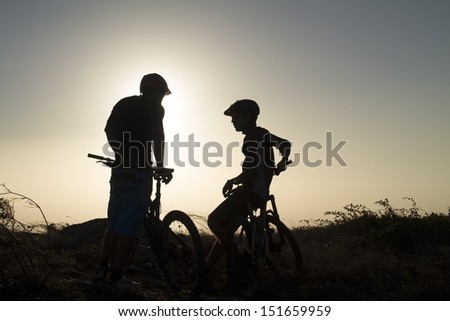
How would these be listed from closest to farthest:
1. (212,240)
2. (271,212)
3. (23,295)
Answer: (23,295)
(271,212)
(212,240)

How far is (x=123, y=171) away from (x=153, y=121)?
2.48 ft

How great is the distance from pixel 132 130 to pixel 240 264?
7.63ft

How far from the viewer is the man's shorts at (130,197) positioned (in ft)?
19.5

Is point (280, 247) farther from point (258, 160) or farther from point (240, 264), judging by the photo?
point (258, 160)

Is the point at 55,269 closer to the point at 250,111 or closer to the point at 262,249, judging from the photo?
the point at 262,249

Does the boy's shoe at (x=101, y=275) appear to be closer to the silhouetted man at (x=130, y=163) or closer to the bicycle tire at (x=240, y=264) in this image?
the silhouetted man at (x=130, y=163)

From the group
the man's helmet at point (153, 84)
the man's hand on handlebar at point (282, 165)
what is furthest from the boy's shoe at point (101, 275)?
the man's hand on handlebar at point (282, 165)

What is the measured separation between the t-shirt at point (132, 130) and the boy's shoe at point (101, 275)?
1412mm

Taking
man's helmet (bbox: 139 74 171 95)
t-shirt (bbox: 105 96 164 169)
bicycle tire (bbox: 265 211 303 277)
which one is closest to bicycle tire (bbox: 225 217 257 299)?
bicycle tire (bbox: 265 211 303 277)

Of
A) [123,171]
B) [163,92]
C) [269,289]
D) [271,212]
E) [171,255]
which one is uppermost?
[163,92]

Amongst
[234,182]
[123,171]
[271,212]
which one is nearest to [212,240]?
[271,212]

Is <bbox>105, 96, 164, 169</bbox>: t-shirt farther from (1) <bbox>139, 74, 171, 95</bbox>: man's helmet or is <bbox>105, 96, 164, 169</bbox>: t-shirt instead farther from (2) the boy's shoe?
(2) the boy's shoe

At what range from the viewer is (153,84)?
6.27 m

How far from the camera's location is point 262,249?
7.05 metres
